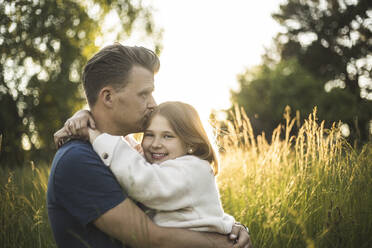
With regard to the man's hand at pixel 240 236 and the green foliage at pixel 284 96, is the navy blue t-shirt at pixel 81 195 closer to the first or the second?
the man's hand at pixel 240 236

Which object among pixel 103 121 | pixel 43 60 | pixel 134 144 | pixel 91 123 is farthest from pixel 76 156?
pixel 43 60

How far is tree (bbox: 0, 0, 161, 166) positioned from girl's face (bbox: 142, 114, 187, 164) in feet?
17.6

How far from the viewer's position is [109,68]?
2033mm

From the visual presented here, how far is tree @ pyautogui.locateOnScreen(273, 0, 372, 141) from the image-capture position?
58.1 feet

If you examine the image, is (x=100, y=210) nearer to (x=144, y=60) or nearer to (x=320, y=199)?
(x=144, y=60)

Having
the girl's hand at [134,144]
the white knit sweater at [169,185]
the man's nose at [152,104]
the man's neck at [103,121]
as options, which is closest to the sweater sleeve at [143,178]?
the white knit sweater at [169,185]

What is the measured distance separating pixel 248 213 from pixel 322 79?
1968 centimetres

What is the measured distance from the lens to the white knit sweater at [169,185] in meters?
1.66

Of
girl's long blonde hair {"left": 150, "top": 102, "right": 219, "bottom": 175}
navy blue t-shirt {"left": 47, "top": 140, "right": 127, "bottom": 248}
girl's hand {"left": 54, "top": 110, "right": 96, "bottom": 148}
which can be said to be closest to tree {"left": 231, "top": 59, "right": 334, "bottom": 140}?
girl's long blonde hair {"left": 150, "top": 102, "right": 219, "bottom": 175}

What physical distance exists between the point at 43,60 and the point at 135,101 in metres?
8.74

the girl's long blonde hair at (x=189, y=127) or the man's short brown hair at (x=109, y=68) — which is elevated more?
the man's short brown hair at (x=109, y=68)

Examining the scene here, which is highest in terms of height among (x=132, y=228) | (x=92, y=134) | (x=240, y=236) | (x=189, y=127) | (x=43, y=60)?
(x=43, y=60)

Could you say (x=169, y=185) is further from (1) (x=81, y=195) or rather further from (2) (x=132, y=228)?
(1) (x=81, y=195)

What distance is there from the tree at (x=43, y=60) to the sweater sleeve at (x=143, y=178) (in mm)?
5688
